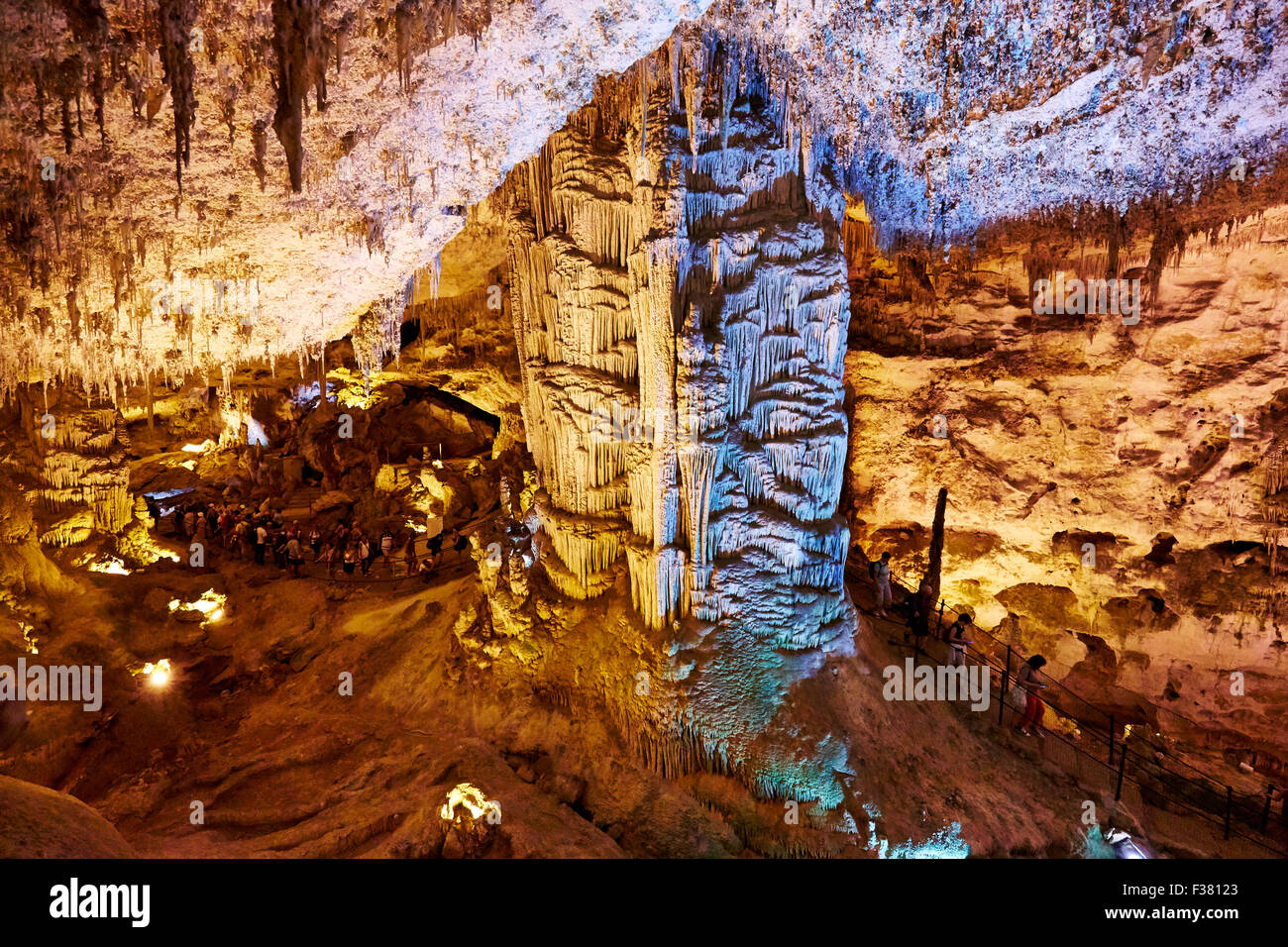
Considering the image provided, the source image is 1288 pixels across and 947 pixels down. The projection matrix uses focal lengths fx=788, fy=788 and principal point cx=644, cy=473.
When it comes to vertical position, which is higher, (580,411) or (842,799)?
(580,411)

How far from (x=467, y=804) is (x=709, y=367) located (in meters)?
4.97

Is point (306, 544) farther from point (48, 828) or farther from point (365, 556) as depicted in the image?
point (48, 828)

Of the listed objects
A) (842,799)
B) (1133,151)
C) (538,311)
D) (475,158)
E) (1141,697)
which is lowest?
(1141,697)

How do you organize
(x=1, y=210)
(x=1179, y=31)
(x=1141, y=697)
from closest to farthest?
(x=1, y=210), (x=1179, y=31), (x=1141, y=697)

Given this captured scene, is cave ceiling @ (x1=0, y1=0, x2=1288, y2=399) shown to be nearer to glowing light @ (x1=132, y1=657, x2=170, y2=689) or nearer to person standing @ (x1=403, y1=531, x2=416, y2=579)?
glowing light @ (x1=132, y1=657, x2=170, y2=689)

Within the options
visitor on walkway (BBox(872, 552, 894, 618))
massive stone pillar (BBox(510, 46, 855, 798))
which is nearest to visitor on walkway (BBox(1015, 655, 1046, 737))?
visitor on walkway (BBox(872, 552, 894, 618))

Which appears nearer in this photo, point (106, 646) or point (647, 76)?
point (647, 76)

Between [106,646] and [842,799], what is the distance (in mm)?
9791

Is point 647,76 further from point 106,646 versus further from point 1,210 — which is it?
point 106,646

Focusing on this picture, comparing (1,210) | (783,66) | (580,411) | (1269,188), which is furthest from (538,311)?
(1269,188)

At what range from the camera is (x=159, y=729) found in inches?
380

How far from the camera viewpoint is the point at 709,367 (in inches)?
333

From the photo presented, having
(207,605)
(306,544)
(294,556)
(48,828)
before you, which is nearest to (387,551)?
(294,556)

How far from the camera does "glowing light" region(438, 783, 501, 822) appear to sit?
7.27 m
